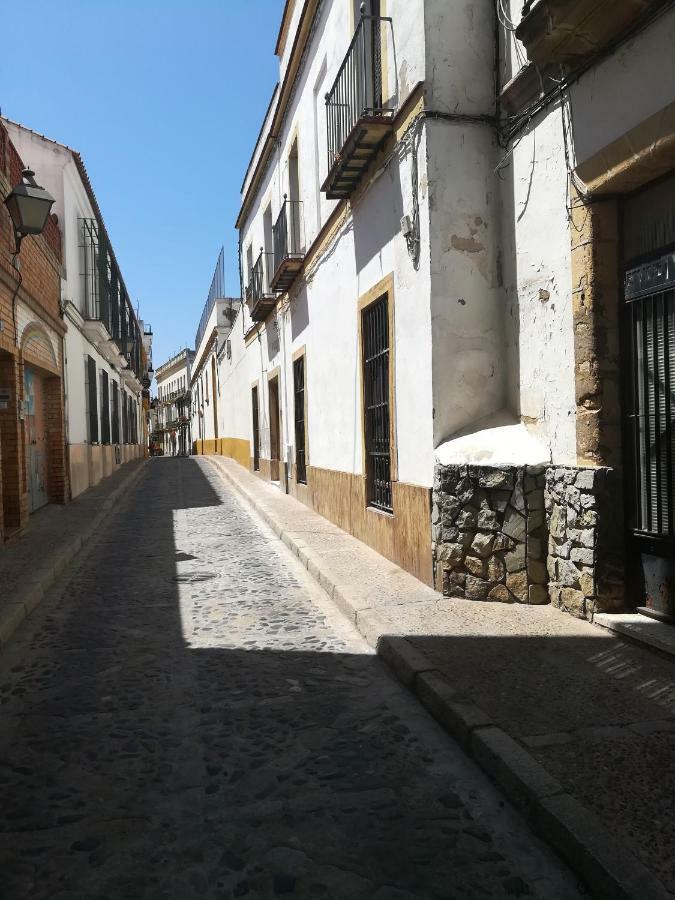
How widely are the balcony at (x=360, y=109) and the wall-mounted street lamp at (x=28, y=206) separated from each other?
3.17 metres

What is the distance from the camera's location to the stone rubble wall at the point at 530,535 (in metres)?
4.54

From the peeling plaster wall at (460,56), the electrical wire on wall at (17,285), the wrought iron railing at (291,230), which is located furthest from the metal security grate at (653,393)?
the wrought iron railing at (291,230)

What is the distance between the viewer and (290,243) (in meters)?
11.8

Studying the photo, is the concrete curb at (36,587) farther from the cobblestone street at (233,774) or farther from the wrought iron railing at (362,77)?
the wrought iron railing at (362,77)

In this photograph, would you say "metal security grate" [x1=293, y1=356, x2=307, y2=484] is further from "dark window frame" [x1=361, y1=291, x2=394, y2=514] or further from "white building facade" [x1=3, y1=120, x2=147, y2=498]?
"dark window frame" [x1=361, y1=291, x2=394, y2=514]

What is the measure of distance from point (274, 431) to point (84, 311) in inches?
185

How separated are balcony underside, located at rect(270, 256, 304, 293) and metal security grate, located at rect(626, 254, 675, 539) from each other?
737 centimetres

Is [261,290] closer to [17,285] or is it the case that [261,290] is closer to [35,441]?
[35,441]

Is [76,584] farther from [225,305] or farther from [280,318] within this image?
[225,305]

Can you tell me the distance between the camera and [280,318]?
13.8 metres

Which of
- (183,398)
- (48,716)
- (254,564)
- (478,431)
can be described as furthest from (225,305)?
(183,398)

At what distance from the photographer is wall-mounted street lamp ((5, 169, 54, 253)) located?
25.9 feet

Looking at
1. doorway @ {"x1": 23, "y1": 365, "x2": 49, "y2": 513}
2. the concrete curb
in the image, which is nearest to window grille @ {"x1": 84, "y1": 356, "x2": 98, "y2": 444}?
doorway @ {"x1": 23, "y1": 365, "x2": 49, "y2": 513}

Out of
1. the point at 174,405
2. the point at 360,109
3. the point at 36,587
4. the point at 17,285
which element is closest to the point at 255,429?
the point at 17,285
